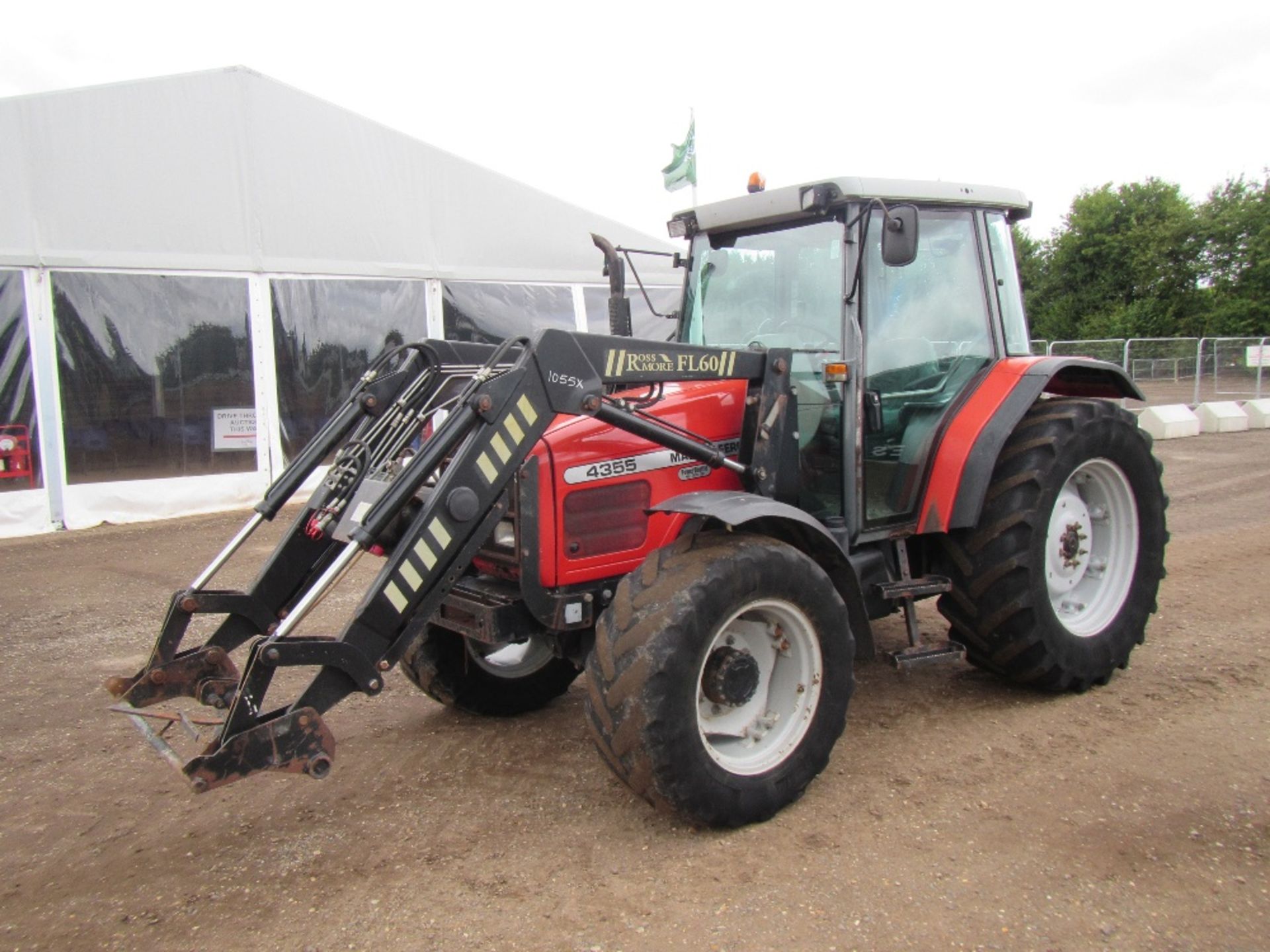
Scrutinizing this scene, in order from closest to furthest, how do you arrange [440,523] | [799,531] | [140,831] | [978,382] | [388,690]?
[440,523] → [140,831] → [799,531] → [978,382] → [388,690]

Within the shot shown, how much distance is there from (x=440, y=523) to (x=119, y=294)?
817 cm

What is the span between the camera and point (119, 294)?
9.57 meters

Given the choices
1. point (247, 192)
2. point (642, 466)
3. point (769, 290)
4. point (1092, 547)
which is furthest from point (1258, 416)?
point (642, 466)

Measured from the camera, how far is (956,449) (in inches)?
164

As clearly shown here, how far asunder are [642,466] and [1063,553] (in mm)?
2258

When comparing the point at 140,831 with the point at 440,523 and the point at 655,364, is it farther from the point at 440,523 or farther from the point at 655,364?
the point at 655,364

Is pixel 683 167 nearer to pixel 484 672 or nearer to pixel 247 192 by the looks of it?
pixel 247 192

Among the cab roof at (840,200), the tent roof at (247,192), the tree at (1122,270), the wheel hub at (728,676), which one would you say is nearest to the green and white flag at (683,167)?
the tent roof at (247,192)

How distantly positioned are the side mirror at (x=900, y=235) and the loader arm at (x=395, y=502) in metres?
0.56

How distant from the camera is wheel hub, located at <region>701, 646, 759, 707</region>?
132 inches

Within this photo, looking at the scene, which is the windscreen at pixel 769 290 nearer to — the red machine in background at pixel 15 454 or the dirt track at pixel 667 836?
the dirt track at pixel 667 836

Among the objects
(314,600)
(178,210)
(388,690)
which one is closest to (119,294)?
(178,210)

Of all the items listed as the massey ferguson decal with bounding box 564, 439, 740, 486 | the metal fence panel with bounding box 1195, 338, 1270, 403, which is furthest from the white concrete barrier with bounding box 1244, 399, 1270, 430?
the massey ferguson decal with bounding box 564, 439, 740, 486

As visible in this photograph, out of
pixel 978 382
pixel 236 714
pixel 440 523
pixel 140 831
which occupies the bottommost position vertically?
pixel 140 831
